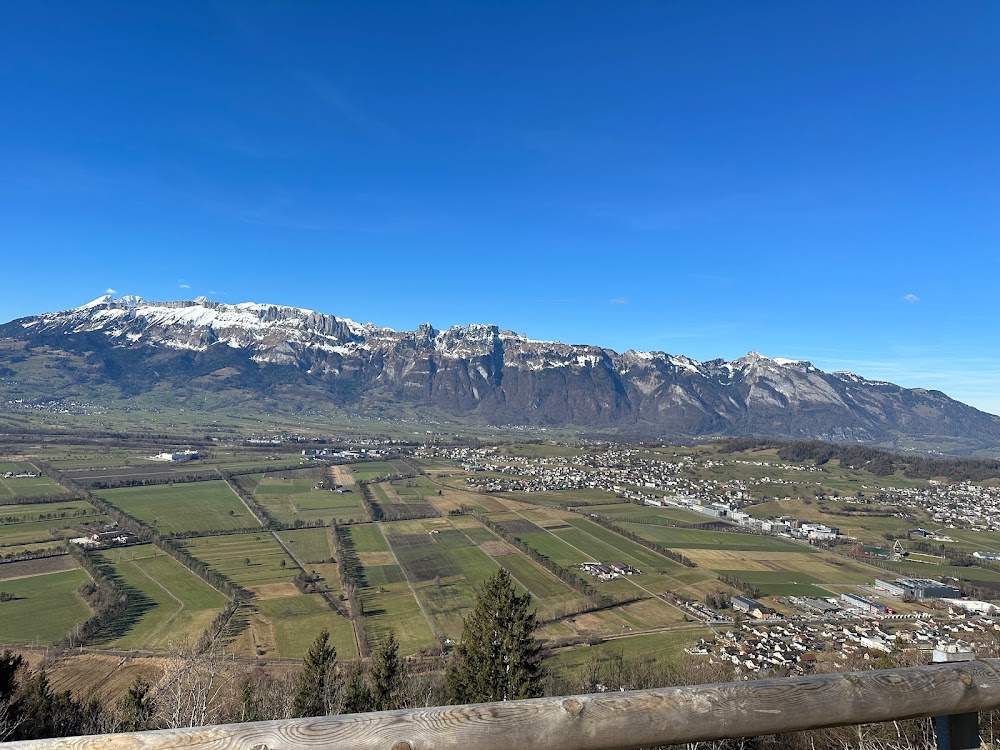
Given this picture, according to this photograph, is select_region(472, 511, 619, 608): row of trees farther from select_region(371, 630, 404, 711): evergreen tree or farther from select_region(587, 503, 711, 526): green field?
select_region(371, 630, 404, 711): evergreen tree

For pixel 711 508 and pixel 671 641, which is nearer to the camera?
pixel 671 641

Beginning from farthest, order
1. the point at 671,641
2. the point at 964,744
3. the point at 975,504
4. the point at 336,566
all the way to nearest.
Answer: the point at 975,504
the point at 336,566
the point at 671,641
the point at 964,744

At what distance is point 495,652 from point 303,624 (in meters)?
34.2

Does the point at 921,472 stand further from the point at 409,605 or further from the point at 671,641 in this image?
the point at 409,605

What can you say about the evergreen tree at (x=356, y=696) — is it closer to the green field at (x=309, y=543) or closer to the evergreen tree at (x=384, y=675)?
the evergreen tree at (x=384, y=675)

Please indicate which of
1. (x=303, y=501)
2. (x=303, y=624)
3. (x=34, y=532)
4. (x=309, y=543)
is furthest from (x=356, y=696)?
(x=303, y=501)

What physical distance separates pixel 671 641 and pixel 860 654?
15.1 metres

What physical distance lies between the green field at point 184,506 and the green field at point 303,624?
115ft

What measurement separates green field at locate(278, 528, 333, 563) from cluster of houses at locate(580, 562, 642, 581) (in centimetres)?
3480

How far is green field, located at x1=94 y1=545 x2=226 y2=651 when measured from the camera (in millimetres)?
45781

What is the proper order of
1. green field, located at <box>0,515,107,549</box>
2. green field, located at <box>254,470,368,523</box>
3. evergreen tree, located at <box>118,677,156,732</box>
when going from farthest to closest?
1. green field, located at <box>254,470,368,523</box>
2. green field, located at <box>0,515,107,549</box>
3. evergreen tree, located at <box>118,677,156,732</box>

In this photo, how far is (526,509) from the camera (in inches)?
4355

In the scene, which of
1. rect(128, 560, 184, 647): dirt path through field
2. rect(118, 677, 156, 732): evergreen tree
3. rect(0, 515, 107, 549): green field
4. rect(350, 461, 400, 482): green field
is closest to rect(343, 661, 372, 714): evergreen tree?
rect(118, 677, 156, 732): evergreen tree

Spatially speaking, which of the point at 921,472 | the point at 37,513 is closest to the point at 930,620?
the point at 37,513
